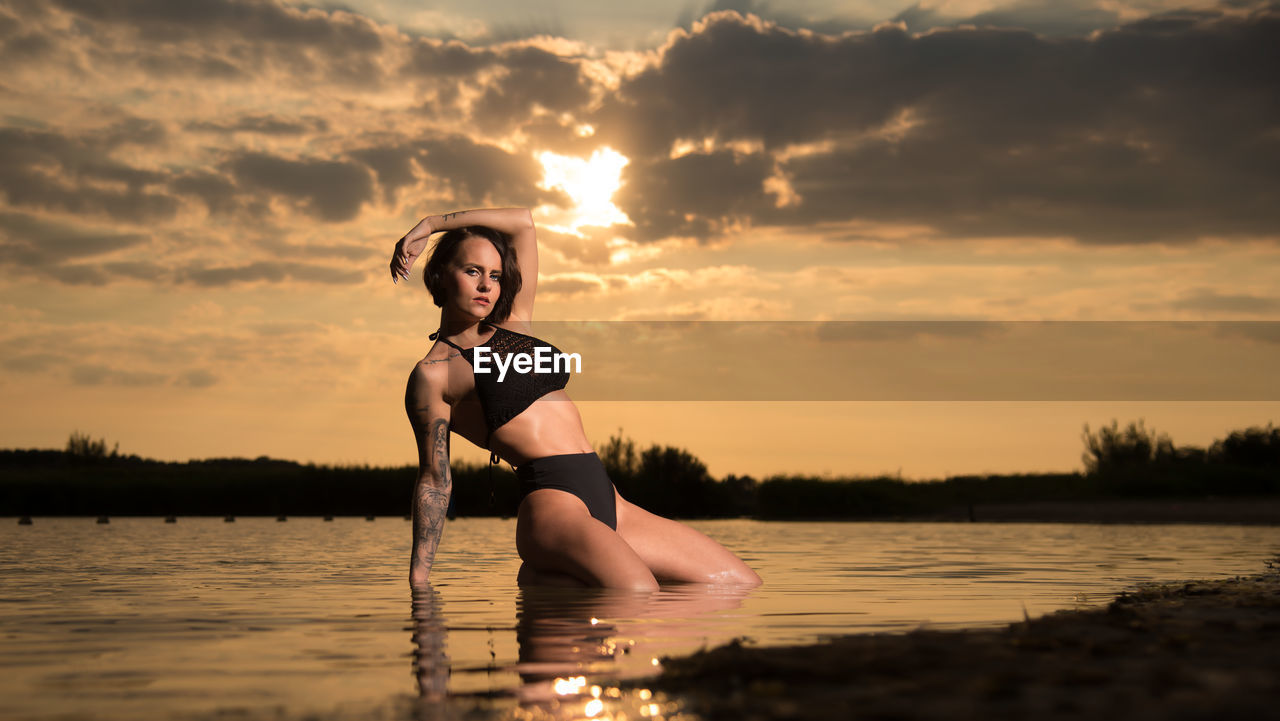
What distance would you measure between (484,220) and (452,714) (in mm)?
4391

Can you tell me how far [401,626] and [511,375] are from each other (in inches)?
76.2

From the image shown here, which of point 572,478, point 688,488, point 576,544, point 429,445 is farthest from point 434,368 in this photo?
point 688,488

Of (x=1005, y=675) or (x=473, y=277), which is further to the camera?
(x=473, y=277)

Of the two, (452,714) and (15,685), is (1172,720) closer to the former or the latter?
(452,714)

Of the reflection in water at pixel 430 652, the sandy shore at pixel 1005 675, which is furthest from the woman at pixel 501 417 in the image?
the sandy shore at pixel 1005 675

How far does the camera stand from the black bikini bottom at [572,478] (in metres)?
6.73

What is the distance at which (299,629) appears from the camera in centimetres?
508

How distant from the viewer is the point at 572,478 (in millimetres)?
6742

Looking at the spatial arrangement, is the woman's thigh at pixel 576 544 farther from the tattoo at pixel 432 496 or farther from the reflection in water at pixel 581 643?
the tattoo at pixel 432 496

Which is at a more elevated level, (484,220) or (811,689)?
(484,220)

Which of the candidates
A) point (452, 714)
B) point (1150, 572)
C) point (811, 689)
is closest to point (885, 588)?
point (1150, 572)

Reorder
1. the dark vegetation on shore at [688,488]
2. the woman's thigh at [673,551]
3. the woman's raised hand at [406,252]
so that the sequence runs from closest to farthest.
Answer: the woman's raised hand at [406,252]
the woman's thigh at [673,551]
the dark vegetation on shore at [688,488]

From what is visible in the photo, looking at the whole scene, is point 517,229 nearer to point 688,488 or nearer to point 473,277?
point 473,277

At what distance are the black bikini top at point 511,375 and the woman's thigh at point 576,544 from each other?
21.1 inches
